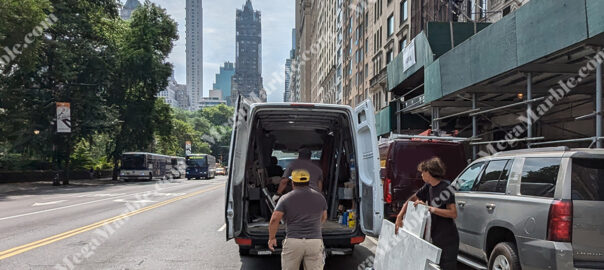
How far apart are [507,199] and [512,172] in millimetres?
386

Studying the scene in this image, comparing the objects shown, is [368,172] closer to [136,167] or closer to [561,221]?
[561,221]

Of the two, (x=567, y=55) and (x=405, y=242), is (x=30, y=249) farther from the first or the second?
(x=567, y=55)

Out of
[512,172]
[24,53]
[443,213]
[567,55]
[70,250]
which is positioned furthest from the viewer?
[24,53]

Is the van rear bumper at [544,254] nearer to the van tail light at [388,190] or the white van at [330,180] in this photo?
the white van at [330,180]

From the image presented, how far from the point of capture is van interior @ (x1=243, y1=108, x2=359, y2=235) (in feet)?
21.5

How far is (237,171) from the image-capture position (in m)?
5.84

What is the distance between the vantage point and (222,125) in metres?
138

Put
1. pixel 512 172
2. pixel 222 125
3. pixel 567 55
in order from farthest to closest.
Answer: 1. pixel 222 125
2. pixel 567 55
3. pixel 512 172

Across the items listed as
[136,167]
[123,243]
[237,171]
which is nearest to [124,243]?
[123,243]

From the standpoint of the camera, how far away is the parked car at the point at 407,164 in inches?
373

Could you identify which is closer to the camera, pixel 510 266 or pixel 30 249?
pixel 510 266

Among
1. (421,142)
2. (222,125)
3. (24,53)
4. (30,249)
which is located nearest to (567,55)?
(421,142)

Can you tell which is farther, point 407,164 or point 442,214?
point 407,164

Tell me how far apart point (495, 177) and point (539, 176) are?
3.01 ft
